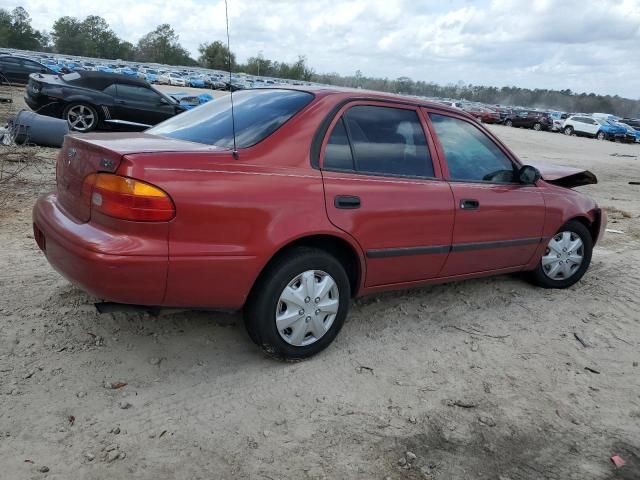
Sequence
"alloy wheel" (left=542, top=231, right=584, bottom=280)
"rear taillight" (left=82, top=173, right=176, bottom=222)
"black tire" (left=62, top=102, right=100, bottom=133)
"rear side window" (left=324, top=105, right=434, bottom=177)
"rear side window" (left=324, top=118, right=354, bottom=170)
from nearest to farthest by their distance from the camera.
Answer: "rear taillight" (left=82, top=173, right=176, bottom=222)
"rear side window" (left=324, top=118, right=354, bottom=170)
"rear side window" (left=324, top=105, right=434, bottom=177)
"alloy wheel" (left=542, top=231, right=584, bottom=280)
"black tire" (left=62, top=102, right=100, bottom=133)

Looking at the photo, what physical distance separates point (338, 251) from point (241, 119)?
1026mm

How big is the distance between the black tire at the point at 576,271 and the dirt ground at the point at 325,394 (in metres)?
0.42

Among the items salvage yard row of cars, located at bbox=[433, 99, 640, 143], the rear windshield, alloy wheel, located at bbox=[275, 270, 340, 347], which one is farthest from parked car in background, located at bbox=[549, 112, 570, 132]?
alloy wheel, located at bbox=[275, 270, 340, 347]

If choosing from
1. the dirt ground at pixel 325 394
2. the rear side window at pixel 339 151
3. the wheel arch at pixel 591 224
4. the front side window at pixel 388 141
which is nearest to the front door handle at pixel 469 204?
the front side window at pixel 388 141

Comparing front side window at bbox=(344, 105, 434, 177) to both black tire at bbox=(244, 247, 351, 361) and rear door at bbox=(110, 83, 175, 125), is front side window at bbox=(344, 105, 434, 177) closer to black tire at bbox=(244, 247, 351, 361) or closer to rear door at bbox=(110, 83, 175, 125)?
black tire at bbox=(244, 247, 351, 361)

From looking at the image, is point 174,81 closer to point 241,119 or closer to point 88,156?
point 241,119

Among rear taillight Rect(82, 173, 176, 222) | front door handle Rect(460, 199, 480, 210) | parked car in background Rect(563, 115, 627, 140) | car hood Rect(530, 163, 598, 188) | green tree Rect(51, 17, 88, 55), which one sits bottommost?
parked car in background Rect(563, 115, 627, 140)

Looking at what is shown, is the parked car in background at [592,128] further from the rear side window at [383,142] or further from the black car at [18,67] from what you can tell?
the rear side window at [383,142]

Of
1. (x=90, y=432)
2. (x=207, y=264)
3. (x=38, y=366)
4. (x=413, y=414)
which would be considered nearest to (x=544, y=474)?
(x=413, y=414)

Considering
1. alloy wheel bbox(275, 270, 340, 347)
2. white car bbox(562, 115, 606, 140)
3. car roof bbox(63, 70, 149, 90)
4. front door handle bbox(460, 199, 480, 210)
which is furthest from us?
white car bbox(562, 115, 606, 140)

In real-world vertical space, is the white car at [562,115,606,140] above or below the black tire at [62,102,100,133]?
below

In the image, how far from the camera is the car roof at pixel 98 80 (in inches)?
476

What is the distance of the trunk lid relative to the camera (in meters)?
2.78

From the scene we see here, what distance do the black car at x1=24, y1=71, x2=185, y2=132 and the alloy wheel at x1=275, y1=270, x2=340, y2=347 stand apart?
919 centimetres
